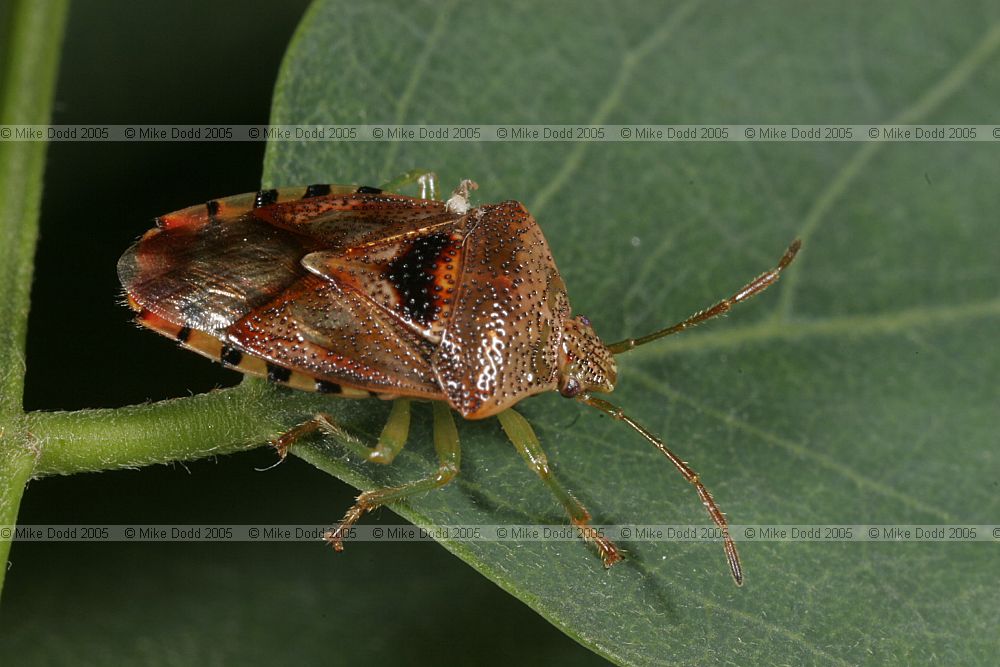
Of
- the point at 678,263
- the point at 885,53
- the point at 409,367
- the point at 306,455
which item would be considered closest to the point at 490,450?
the point at 409,367

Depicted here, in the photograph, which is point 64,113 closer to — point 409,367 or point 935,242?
point 409,367

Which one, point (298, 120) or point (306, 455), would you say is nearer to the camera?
point (306, 455)

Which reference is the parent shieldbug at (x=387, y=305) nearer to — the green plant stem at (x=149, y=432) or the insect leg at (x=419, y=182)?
the insect leg at (x=419, y=182)

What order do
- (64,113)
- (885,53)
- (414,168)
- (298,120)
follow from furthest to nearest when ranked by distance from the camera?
(64,113) < (885,53) < (414,168) < (298,120)

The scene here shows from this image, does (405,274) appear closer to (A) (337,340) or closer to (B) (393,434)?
(A) (337,340)

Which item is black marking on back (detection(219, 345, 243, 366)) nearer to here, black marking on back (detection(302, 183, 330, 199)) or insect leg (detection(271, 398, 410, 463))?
insect leg (detection(271, 398, 410, 463))

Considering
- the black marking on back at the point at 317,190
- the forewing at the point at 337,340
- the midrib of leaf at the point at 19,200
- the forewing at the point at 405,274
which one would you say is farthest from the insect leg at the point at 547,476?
the midrib of leaf at the point at 19,200

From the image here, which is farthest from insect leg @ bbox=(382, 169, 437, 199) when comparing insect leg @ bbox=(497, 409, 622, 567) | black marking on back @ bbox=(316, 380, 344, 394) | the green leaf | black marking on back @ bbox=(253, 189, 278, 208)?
insect leg @ bbox=(497, 409, 622, 567)
